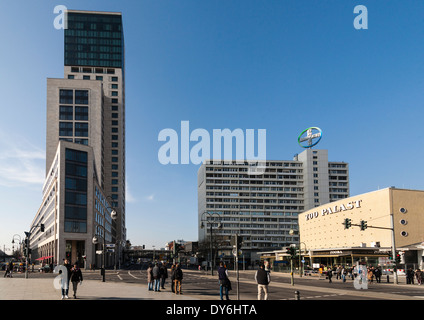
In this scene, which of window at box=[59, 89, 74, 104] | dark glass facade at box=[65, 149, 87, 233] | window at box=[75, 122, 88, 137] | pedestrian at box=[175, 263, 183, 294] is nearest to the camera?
pedestrian at box=[175, 263, 183, 294]

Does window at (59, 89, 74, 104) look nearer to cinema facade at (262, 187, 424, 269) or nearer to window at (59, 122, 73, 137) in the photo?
window at (59, 122, 73, 137)

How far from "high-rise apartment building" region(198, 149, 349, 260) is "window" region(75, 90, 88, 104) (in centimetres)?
5076

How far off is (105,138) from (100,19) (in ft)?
142

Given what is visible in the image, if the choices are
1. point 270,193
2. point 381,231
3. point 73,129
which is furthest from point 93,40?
point 381,231

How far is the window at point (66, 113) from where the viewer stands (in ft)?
399

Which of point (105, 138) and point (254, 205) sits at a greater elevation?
point (105, 138)

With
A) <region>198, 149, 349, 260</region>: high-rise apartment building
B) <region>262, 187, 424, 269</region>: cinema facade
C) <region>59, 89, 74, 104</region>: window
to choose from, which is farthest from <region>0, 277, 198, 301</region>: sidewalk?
<region>198, 149, 349, 260</region>: high-rise apartment building

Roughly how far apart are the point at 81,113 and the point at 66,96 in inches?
254

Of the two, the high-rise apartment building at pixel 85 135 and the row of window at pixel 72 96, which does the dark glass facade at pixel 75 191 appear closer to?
the high-rise apartment building at pixel 85 135

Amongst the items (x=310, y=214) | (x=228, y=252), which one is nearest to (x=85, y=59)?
(x=228, y=252)

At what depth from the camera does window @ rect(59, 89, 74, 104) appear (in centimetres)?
12094

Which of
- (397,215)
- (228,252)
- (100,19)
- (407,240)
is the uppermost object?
(100,19)

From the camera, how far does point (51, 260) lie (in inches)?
3300
